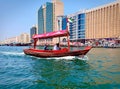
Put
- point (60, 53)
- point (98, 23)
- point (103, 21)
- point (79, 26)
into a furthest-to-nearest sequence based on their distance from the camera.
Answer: point (79, 26) → point (98, 23) → point (103, 21) → point (60, 53)

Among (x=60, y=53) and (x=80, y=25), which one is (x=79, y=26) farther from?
(x=60, y=53)

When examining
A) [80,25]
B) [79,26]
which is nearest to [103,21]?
[80,25]

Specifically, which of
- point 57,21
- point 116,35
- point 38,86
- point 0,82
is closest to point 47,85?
point 38,86

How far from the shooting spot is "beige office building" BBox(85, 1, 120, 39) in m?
135

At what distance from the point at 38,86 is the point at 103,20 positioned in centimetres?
13745

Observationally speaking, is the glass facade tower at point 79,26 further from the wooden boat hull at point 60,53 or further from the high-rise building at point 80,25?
the wooden boat hull at point 60,53

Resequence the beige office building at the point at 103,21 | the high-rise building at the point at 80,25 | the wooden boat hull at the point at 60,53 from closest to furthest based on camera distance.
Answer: the wooden boat hull at the point at 60,53 → the beige office building at the point at 103,21 → the high-rise building at the point at 80,25

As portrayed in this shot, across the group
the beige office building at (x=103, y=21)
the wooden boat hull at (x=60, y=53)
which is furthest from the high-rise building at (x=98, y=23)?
the wooden boat hull at (x=60, y=53)

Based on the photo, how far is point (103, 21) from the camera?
145375 mm

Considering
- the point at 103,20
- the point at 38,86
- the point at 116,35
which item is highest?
the point at 103,20

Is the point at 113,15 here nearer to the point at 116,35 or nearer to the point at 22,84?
the point at 116,35

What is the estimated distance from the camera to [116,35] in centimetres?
13300

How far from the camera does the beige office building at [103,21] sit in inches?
5325

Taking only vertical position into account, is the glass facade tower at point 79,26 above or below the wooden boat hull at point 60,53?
above
